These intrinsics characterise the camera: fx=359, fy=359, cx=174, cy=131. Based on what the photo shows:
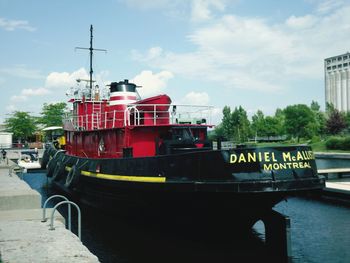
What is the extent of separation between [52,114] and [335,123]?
5629 centimetres

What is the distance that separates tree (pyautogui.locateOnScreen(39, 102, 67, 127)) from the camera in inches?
2753

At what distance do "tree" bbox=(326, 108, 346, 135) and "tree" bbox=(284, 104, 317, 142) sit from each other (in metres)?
3.12

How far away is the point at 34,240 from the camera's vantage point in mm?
6773

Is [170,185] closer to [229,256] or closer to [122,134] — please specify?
[229,256]

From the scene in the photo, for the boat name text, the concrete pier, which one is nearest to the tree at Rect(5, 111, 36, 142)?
the concrete pier

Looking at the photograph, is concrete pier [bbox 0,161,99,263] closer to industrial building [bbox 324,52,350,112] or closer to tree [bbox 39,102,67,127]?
tree [bbox 39,102,67,127]

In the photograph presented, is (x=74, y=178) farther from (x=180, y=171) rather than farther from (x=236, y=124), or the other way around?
(x=236, y=124)

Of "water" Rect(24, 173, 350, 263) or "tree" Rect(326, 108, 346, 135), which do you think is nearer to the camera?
"water" Rect(24, 173, 350, 263)

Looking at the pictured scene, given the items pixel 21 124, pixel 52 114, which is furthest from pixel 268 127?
pixel 21 124

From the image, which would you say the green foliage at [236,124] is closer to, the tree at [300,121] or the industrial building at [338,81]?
the tree at [300,121]

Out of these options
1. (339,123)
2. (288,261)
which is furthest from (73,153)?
(339,123)

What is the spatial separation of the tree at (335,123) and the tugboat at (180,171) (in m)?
64.3

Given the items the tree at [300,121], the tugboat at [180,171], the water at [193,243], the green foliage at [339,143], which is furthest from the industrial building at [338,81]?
the tugboat at [180,171]

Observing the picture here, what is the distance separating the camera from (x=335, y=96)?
138000 millimetres
